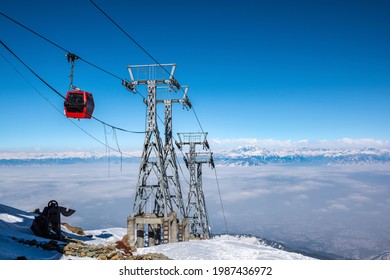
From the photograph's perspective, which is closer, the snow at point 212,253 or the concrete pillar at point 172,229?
the snow at point 212,253

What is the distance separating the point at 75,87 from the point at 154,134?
780cm

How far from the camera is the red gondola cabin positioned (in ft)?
37.5

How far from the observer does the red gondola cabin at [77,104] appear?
11.4 metres

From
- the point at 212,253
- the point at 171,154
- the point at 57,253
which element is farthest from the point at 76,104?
the point at 171,154

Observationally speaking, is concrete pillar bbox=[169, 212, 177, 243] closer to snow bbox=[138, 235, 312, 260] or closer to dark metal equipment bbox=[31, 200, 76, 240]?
snow bbox=[138, 235, 312, 260]

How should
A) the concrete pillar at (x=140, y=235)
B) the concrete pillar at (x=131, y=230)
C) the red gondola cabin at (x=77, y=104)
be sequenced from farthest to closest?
the concrete pillar at (x=140, y=235) < the concrete pillar at (x=131, y=230) < the red gondola cabin at (x=77, y=104)

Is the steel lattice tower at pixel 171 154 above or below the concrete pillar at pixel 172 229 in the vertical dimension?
above

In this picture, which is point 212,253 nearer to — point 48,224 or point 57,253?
point 57,253

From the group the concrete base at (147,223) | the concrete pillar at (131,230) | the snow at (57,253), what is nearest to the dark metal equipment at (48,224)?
the snow at (57,253)

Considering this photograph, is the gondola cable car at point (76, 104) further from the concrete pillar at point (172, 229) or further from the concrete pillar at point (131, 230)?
the concrete pillar at point (172, 229)

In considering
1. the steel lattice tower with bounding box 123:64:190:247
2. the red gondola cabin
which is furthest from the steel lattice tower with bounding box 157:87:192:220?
the red gondola cabin

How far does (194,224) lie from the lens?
30.4 m

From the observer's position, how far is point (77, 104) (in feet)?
37.6

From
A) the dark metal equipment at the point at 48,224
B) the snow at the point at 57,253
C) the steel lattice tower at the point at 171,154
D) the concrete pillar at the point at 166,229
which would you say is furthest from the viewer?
the steel lattice tower at the point at 171,154
